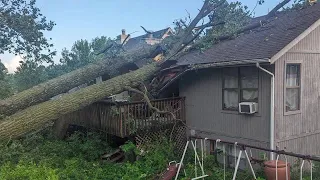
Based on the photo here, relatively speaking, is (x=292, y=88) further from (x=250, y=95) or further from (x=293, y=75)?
(x=250, y=95)

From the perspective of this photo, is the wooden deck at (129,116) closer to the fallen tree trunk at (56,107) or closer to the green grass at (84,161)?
the green grass at (84,161)

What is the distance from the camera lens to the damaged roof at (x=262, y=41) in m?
8.05

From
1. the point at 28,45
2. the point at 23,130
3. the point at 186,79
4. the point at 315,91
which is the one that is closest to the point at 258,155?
the point at 315,91

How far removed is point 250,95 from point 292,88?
1.21 metres

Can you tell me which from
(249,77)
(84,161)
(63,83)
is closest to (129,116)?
(84,161)

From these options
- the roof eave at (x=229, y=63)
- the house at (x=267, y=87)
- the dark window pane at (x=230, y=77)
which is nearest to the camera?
the roof eave at (x=229, y=63)

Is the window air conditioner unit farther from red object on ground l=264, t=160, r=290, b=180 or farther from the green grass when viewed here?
red object on ground l=264, t=160, r=290, b=180

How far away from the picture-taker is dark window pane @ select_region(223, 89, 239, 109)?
9062 millimetres

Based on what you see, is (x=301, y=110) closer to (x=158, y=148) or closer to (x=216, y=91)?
(x=216, y=91)

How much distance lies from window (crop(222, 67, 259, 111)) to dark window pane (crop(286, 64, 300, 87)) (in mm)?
915

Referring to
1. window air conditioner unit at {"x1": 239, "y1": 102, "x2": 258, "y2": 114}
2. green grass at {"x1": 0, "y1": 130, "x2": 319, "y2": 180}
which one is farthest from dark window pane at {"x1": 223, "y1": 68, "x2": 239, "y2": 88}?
green grass at {"x1": 0, "y1": 130, "x2": 319, "y2": 180}

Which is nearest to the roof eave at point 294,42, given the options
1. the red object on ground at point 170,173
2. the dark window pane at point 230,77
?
the dark window pane at point 230,77

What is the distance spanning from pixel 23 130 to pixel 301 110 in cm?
788

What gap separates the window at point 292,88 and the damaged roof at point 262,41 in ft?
2.96
